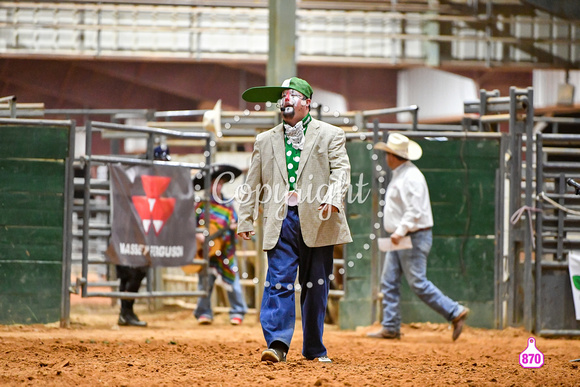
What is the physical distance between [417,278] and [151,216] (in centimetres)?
318

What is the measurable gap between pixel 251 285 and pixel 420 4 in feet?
31.5

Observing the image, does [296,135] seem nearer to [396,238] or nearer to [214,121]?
[396,238]

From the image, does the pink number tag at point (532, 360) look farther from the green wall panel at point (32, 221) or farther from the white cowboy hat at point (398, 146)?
the green wall panel at point (32, 221)

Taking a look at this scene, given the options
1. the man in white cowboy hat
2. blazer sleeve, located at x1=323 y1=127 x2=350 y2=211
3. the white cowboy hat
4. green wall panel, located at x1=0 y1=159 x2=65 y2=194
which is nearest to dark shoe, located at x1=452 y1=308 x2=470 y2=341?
the man in white cowboy hat

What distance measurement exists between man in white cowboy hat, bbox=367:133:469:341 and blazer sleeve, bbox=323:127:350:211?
8.80 feet

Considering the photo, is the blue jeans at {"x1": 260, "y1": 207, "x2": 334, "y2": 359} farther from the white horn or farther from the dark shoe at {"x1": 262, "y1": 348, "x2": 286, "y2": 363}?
the white horn

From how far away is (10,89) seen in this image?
19672 mm

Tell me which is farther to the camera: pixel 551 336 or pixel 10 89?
pixel 10 89

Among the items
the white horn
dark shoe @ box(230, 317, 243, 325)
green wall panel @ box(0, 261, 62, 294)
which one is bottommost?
dark shoe @ box(230, 317, 243, 325)

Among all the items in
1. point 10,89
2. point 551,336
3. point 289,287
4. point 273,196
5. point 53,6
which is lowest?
point 551,336

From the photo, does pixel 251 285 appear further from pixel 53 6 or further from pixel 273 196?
pixel 53 6

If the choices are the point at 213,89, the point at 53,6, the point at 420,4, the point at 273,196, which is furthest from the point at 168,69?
the point at 273,196

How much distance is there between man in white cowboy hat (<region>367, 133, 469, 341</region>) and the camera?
9.54 metres

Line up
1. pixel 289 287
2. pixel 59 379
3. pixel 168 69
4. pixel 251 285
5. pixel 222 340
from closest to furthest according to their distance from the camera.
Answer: pixel 59 379
pixel 289 287
pixel 222 340
pixel 251 285
pixel 168 69
